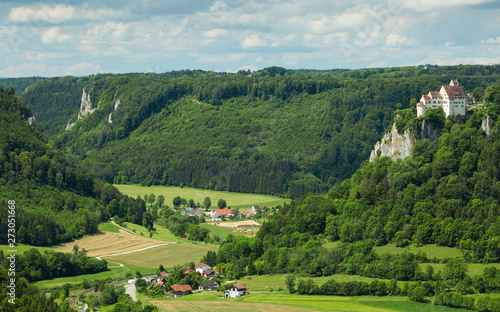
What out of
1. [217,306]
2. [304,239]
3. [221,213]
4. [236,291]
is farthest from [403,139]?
[221,213]

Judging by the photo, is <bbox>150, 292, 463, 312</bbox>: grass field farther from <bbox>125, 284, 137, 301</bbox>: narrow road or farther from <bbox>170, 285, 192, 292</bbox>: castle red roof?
<bbox>125, 284, 137, 301</bbox>: narrow road

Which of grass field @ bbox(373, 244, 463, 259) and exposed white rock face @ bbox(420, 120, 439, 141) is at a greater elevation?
exposed white rock face @ bbox(420, 120, 439, 141)

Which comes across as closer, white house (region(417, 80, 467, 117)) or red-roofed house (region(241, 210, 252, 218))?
white house (region(417, 80, 467, 117))

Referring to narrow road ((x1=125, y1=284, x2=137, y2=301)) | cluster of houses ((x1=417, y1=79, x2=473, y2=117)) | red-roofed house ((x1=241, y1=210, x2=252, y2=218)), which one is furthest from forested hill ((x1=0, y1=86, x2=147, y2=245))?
cluster of houses ((x1=417, y1=79, x2=473, y2=117))

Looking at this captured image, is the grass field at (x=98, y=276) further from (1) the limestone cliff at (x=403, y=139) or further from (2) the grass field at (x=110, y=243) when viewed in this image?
(1) the limestone cliff at (x=403, y=139)

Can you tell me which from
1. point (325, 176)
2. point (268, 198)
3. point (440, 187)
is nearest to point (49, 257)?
point (440, 187)

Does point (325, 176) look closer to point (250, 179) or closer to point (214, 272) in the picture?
point (250, 179)
